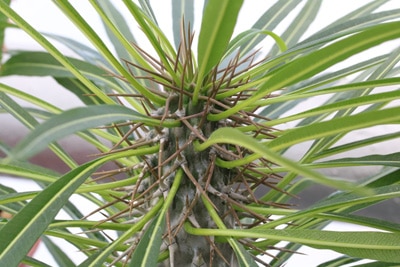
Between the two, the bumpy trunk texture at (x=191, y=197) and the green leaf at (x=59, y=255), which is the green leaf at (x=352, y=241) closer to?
the bumpy trunk texture at (x=191, y=197)

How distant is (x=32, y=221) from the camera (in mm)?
431

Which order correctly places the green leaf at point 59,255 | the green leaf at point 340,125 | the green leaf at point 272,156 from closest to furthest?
1. the green leaf at point 272,156
2. the green leaf at point 340,125
3. the green leaf at point 59,255

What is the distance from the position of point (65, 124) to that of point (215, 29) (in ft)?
0.41

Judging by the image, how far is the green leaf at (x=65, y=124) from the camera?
30 centimetres

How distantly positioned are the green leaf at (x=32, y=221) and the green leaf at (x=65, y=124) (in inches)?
3.5

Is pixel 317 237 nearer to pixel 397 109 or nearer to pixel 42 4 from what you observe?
pixel 397 109

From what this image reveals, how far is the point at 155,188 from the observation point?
54 centimetres

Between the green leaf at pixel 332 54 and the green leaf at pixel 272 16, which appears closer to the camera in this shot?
the green leaf at pixel 332 54

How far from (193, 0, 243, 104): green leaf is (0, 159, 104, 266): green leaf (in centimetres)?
14

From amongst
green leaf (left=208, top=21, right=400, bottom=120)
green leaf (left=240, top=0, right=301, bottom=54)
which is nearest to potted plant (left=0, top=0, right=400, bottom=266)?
green leaf (left=208, top=21, right=400, bottom=120)

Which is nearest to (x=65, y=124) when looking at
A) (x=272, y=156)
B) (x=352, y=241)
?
(x=272, y=156)

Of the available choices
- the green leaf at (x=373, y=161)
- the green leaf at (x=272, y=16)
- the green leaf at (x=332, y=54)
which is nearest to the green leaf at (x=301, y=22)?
the green leaf at (x=272, y=16)

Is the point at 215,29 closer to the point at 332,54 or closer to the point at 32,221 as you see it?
the point at 332,54

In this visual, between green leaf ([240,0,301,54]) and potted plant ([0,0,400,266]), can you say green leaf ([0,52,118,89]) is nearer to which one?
potted plant ([0,0,400,266])
